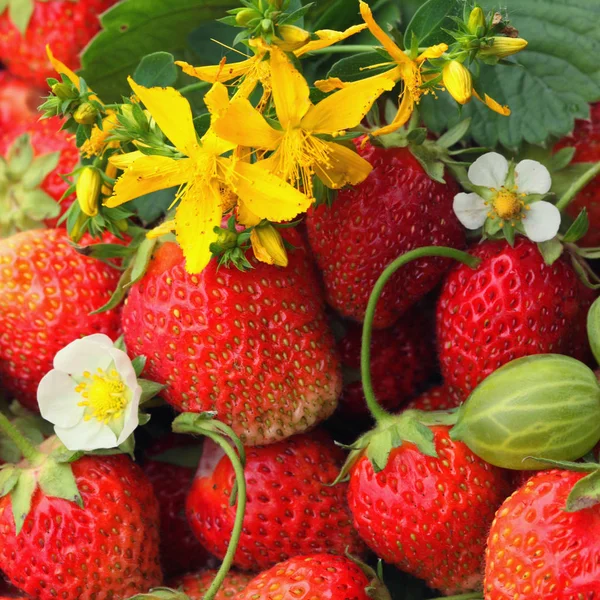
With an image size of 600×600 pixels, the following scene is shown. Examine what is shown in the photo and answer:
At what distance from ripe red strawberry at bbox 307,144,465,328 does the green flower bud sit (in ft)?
0.78

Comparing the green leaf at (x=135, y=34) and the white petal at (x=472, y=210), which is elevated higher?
the green leaf at (x=135, y=34)

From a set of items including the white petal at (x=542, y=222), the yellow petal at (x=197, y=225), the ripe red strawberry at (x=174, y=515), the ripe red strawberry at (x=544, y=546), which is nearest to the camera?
the ripe red strawberry at (x=544, y=546)

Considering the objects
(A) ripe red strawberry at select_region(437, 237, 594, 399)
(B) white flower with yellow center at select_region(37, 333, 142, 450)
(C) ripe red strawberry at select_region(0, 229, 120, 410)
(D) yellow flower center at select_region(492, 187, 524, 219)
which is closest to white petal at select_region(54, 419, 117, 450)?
(B) white flower with yellow center at select_region(37, 333, 142, 450)

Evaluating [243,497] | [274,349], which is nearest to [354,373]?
[274,349]

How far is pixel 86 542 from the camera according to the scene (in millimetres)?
1163

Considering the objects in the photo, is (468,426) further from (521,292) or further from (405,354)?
A: (405,354)

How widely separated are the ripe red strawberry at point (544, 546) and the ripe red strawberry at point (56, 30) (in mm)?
1069

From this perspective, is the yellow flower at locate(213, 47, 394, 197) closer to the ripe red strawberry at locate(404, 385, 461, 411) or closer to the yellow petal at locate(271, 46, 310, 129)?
the yellow petal at locate(271, 46, 310, 129)

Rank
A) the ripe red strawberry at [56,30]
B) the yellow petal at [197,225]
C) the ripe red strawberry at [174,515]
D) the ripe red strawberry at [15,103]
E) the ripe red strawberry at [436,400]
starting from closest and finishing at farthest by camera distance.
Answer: the yellow petal at [197,225], the ripe red strawberry at [436,400], the ripe red strawberry at [174,515], the ripe red strawberry at [56,30], the ripe red strawberry at [15,103]

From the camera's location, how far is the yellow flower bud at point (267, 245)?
3.50 ft

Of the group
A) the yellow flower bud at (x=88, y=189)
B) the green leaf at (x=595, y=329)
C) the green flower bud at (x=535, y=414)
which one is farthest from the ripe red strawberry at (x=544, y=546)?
the yellow flower bud at (x=88, y=189)

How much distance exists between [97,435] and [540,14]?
880 mm

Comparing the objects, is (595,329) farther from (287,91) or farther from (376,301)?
(287,91)

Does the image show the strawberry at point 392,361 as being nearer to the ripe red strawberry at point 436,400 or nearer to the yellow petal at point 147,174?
the ripe red strawberry at point 436,400
